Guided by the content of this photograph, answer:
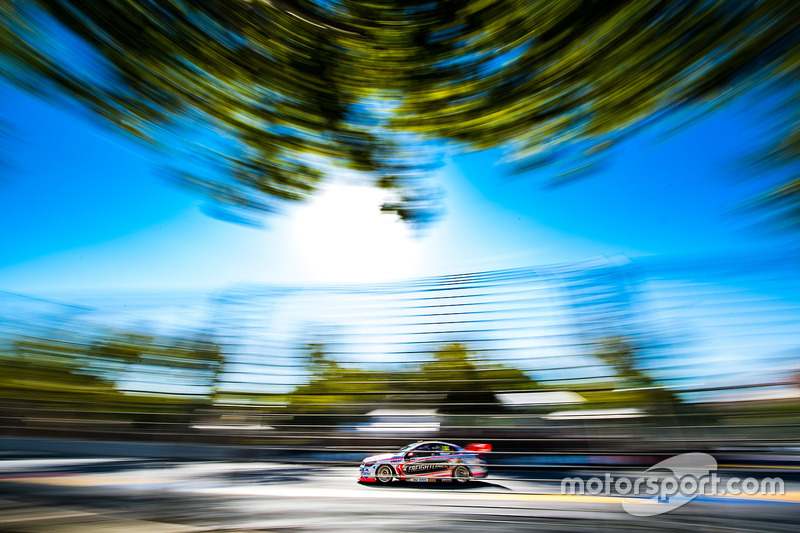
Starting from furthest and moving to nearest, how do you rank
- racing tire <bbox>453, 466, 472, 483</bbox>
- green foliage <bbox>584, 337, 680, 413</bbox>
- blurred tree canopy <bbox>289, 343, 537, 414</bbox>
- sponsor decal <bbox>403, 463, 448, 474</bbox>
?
blurred tree canopy <bbox>289, 343, 537, 414</bbox>, sponsor decal <bbox>403, 463, 448, 474</bbox>, racing tire <bbox>453, 466, 472, 483</bbox>, green foliage <bbox>584, 337, 680, 413</bbox>

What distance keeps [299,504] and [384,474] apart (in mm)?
304

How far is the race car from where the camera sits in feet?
4.54

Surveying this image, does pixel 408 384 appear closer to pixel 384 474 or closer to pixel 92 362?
pixel 384 474

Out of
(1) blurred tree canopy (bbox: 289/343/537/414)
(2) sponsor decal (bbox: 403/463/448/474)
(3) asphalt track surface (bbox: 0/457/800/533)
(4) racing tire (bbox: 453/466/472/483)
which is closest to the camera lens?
(3) asphalt track surface (bbox: 0/457/800/533)

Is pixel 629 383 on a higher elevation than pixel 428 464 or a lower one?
higher

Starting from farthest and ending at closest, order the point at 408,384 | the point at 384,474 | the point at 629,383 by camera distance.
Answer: the point at 408,384 < the point at 384,474 < the point at 629,383

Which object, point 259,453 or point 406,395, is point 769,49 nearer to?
point 406,395

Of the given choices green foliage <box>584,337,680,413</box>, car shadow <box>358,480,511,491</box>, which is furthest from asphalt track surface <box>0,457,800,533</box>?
green foliage <box>584,337,680,413</box>

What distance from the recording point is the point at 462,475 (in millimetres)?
1362

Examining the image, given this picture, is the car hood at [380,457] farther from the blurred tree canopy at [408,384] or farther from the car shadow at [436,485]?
the blurred tree canopy at [408,384]

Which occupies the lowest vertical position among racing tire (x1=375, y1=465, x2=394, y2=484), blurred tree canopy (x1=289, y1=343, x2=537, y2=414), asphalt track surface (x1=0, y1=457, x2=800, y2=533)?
asphalt track surface (x1=0, y1=457, x2=800, y2=533)

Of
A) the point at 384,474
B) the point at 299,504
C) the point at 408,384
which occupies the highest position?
the point at 408,384

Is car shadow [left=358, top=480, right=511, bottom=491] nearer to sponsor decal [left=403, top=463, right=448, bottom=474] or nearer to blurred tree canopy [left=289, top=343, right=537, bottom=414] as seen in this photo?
sponsor decal [left=403, top=463, right=448, bottom=474]

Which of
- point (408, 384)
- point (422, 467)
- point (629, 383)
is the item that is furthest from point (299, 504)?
point (629, 383)
